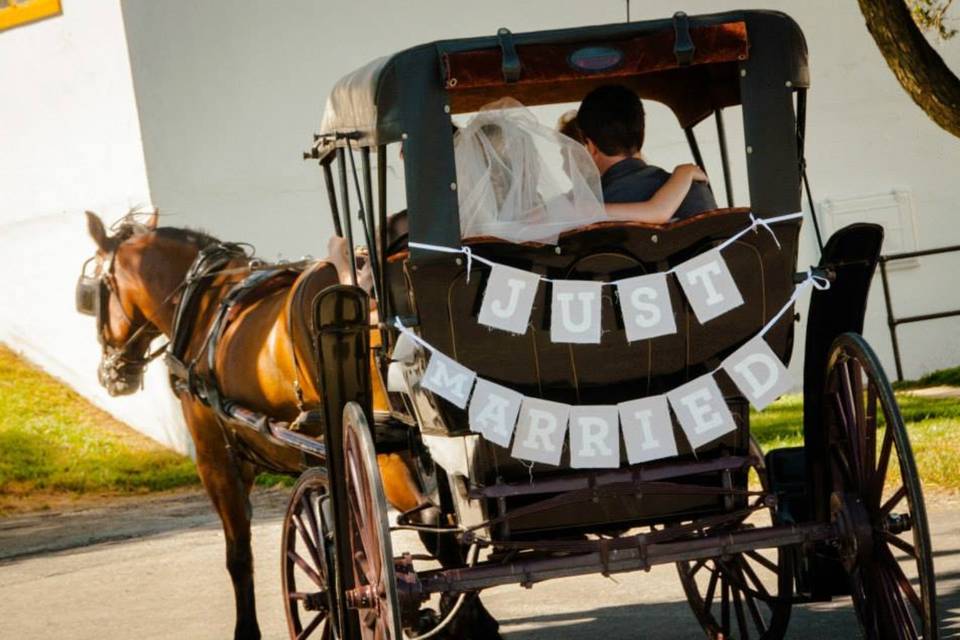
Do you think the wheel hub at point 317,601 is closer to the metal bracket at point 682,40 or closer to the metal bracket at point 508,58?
the metal bracket at point 508,58

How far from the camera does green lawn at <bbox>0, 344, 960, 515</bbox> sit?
1428 centimetres

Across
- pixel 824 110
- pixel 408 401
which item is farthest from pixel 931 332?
pixel 408 401

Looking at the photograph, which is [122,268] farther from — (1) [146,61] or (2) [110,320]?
(1) [146,61]

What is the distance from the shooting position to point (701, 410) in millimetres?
5078

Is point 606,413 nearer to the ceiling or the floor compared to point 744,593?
nearer to the ceiling

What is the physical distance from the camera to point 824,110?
16.8 metres

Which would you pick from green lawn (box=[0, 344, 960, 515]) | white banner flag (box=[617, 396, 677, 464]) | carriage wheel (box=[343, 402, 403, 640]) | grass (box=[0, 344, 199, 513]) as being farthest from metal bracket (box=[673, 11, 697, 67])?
grass (box=[0, 344, 199, 513])

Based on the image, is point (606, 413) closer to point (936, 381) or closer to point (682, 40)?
point (682, 40)

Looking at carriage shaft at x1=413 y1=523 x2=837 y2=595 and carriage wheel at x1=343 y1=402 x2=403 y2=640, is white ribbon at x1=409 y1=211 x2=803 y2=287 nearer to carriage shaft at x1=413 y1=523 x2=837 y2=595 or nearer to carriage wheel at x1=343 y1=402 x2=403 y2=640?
carriage wheel at x1=343 y1=402 x2=403 y2=640

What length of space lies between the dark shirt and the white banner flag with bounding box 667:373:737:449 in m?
0.64

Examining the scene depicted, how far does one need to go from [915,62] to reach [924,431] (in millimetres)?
2768

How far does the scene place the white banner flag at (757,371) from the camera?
16.8ft

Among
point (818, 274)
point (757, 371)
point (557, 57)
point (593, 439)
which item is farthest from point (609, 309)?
point (557, 57)

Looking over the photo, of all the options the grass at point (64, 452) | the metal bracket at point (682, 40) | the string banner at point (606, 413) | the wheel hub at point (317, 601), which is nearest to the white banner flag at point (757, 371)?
the string banner at point (606, 413)
